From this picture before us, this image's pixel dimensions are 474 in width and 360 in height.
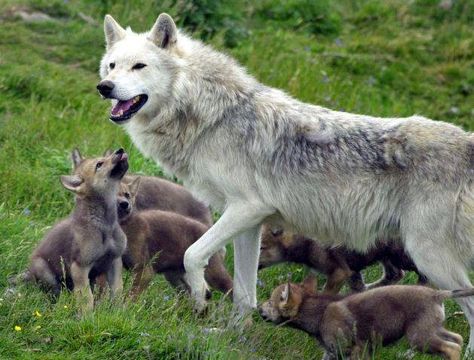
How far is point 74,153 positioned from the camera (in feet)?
30.1

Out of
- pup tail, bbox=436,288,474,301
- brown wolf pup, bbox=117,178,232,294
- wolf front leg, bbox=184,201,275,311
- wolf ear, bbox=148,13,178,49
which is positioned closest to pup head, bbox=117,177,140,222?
brown wolf pup, bbox=117,178,232,294

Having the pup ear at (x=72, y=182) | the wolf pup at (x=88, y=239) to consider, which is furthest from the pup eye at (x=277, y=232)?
the pup ear at (x=72, y=182)

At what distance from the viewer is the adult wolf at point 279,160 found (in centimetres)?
863

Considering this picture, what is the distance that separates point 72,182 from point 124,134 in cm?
360

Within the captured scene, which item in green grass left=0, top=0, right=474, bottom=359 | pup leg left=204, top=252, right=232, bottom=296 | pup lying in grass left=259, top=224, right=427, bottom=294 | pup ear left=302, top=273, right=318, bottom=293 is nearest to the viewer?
green grass left=0, top=0, right=474, bottom=359

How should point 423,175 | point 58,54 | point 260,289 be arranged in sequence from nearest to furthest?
point 423,175
point 260,289
point 58,54

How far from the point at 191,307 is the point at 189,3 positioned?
6610 mm

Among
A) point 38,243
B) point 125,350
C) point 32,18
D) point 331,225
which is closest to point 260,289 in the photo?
point 331,225

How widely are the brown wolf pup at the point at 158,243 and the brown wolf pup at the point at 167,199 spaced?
1.49ft

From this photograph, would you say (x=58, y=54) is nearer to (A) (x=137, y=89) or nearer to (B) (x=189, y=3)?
(B) (x=189, y=3)

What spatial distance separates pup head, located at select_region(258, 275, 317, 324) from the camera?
28.1ft

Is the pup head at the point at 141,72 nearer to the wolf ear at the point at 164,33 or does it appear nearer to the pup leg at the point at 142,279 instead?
the wolf ear at the point at 164,33

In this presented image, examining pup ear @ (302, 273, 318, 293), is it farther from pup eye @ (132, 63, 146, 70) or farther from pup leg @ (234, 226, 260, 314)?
pup eye @ (132, 63, 146, 70)

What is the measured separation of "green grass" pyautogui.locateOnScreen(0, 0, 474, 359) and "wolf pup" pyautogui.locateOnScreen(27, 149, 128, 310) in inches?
10.6
